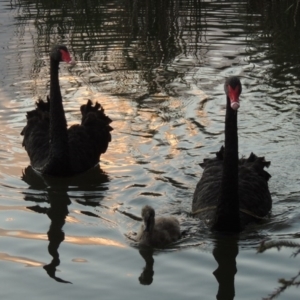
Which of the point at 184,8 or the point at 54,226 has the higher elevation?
Answer: the point at 184,8

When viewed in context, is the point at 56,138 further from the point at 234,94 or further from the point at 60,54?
the point at 234,94

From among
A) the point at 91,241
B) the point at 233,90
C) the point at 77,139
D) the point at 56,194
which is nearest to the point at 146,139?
the point at 77,139

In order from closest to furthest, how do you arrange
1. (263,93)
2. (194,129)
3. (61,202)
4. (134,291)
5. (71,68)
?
(134,291)
(61,202)
(194,129)
(263,93)
(71,68)

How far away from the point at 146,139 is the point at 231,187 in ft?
7.59

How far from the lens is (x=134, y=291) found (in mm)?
4973

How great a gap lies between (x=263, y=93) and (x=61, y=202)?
3.38m

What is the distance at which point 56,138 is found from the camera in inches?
292

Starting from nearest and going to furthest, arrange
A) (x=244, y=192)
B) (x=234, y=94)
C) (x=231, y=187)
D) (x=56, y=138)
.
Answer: (x=234, y=94) → (x=231, y=187) → (x=244, y=192) → (x=56, y=138)

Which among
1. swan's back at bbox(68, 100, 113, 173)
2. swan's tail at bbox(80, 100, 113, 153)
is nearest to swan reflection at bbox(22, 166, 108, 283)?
swan's back at bbox(68, 100, 113, 173)

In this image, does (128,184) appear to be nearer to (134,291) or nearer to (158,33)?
(134,291)

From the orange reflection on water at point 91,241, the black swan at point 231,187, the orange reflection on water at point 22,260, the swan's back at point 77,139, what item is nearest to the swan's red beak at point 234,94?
the black swan at point 231,187

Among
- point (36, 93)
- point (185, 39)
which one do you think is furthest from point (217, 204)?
point (185, 39)

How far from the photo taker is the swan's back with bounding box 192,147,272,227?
20.2 ft

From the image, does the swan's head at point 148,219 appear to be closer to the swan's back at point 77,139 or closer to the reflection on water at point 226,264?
the reflection on water at point 226,264
